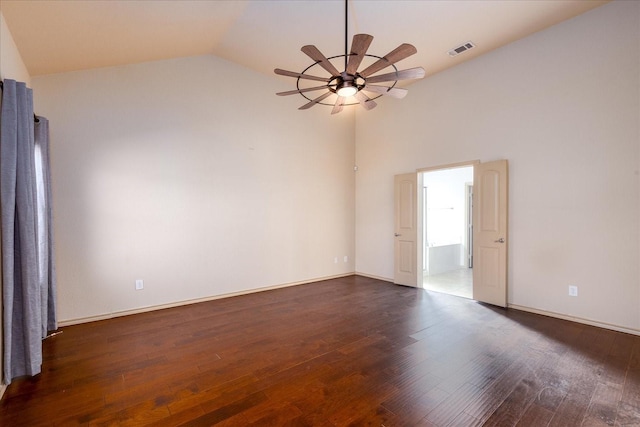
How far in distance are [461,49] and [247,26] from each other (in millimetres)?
3127

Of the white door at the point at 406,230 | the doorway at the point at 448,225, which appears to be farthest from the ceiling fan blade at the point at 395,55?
the doorway at the point at 448,225

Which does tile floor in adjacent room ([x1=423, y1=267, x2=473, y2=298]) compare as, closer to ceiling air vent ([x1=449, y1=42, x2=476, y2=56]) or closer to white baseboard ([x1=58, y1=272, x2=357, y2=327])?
white baseboard ([x1=58, y1=272, x2=357, y2=327])

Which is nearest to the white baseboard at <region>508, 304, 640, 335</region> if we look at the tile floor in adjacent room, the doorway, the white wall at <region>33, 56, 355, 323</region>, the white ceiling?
the tile floor in adjacent room

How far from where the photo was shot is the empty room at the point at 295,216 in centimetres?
222

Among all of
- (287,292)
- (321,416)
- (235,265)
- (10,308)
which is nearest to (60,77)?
(10,308)

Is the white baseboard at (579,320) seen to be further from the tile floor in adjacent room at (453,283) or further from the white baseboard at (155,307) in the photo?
the white baseboard at (155,307)

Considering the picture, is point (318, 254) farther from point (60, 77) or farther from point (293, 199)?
point (60, 77)

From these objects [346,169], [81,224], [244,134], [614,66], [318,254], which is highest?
[614,66]

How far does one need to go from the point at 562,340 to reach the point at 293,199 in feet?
14.2

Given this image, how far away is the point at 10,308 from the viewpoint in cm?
218

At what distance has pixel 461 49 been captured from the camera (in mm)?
4320

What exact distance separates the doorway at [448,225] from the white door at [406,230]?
1005mm

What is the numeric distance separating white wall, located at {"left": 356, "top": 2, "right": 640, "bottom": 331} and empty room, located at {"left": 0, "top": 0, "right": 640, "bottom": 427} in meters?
0.02

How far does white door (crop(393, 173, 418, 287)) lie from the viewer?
5359mm
